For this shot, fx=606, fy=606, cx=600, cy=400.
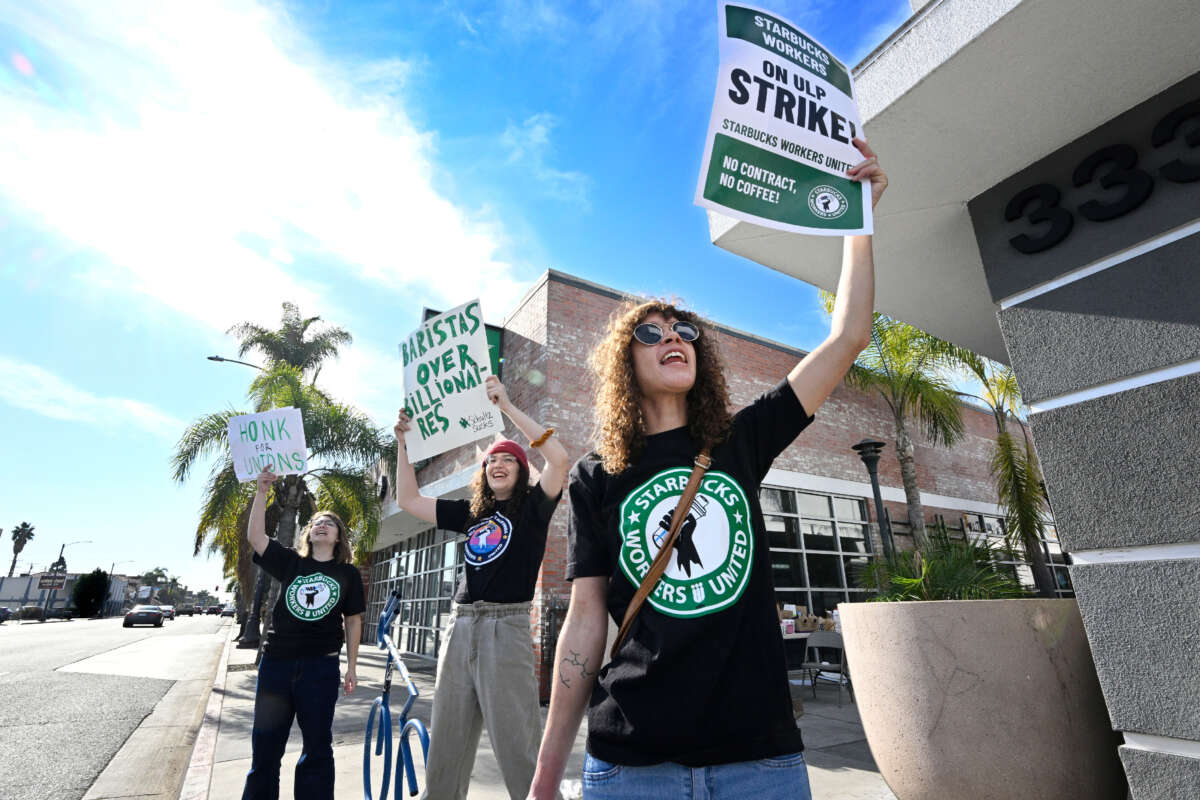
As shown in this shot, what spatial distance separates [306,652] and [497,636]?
66.5 inches

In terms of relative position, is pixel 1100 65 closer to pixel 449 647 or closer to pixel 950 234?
pixel 950 234

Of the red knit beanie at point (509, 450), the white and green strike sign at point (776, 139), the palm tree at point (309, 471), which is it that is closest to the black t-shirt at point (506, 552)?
the red knit beanie at point (509, 450)

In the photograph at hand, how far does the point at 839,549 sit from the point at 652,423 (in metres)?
12.1

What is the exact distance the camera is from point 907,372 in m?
11.1

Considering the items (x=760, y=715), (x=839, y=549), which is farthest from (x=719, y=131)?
(x=839, y=549)

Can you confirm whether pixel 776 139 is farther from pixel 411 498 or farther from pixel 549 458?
pixel 411 498

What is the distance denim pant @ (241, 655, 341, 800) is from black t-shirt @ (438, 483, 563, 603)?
119cm

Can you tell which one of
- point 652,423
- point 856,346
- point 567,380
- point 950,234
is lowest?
point 652,423

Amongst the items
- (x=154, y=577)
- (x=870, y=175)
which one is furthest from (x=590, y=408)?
(x=154, y=577)

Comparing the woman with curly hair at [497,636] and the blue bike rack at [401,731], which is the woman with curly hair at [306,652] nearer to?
the blue bike rack at [401,731]

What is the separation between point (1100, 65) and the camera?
2627 mm

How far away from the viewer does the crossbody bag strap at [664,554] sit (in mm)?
1426

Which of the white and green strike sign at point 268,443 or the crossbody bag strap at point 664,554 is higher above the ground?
the white and green strike sign at point 268,443

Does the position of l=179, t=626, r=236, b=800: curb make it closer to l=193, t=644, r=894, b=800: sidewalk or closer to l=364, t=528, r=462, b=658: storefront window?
l=193, t=644, r=894, b=800: sidewalk
